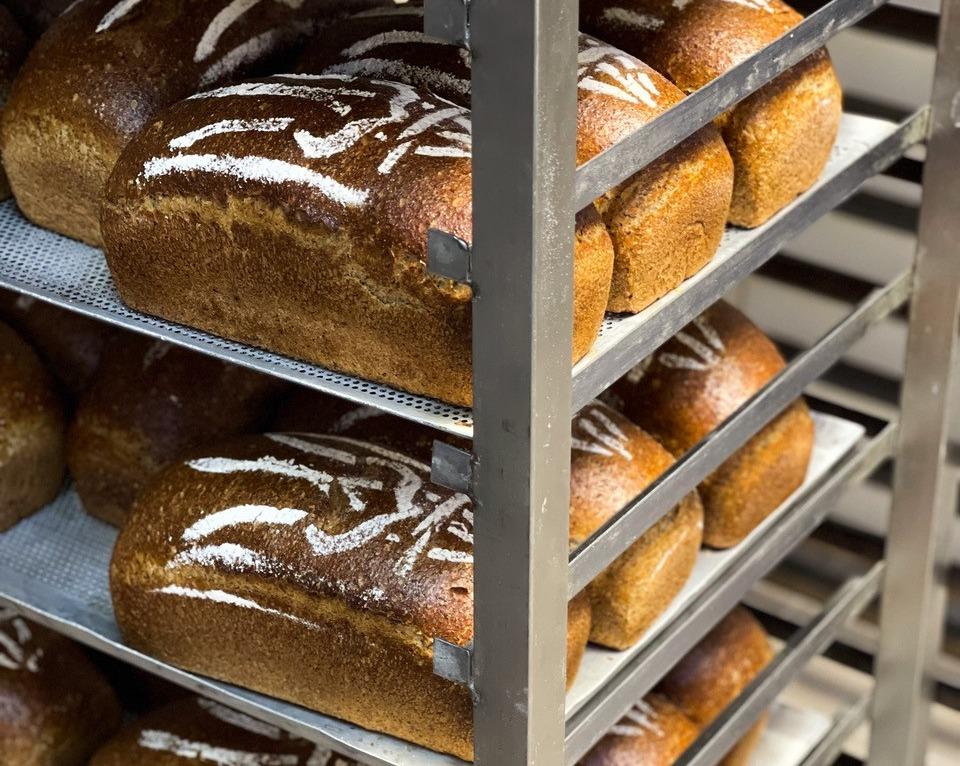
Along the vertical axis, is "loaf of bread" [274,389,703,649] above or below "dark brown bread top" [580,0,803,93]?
below

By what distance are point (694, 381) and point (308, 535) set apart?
0.53 meters

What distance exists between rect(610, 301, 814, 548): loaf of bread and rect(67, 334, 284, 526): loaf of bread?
0.49 meters

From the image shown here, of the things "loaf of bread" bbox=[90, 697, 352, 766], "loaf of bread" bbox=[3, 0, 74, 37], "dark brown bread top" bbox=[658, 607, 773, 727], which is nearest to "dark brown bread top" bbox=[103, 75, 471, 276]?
"loaf of bread" bbox=[3, 0, 74, 37]

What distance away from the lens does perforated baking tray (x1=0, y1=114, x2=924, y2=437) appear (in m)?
1.37

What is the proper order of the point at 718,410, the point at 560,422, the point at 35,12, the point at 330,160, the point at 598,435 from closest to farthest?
the point at 560,422 → the point at 330,160 → the point at 598,435 → the point at 718,410 → the point at 35,12

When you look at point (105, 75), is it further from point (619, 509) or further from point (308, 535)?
point (619, 509)

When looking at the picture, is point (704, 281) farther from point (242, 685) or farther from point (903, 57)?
point (903, 57)

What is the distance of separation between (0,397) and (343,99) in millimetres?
753

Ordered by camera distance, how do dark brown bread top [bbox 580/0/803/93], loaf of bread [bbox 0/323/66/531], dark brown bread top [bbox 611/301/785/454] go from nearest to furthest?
dark brown bread top [bbox 580/0/803/93] → dark brown bread top [bbox 611/301/785/454] → loaf of bread [bbox 0/323/66/531]

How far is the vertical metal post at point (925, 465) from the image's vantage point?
5.94 ft

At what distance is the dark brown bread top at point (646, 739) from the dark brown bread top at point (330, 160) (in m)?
0.74

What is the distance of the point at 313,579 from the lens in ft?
4.99

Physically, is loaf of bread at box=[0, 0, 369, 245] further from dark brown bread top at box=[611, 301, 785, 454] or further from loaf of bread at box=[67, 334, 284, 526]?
dark brown bread top at box=[611, 301, 785, 454]

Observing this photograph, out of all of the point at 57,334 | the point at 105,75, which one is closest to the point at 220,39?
the point at 105,75
